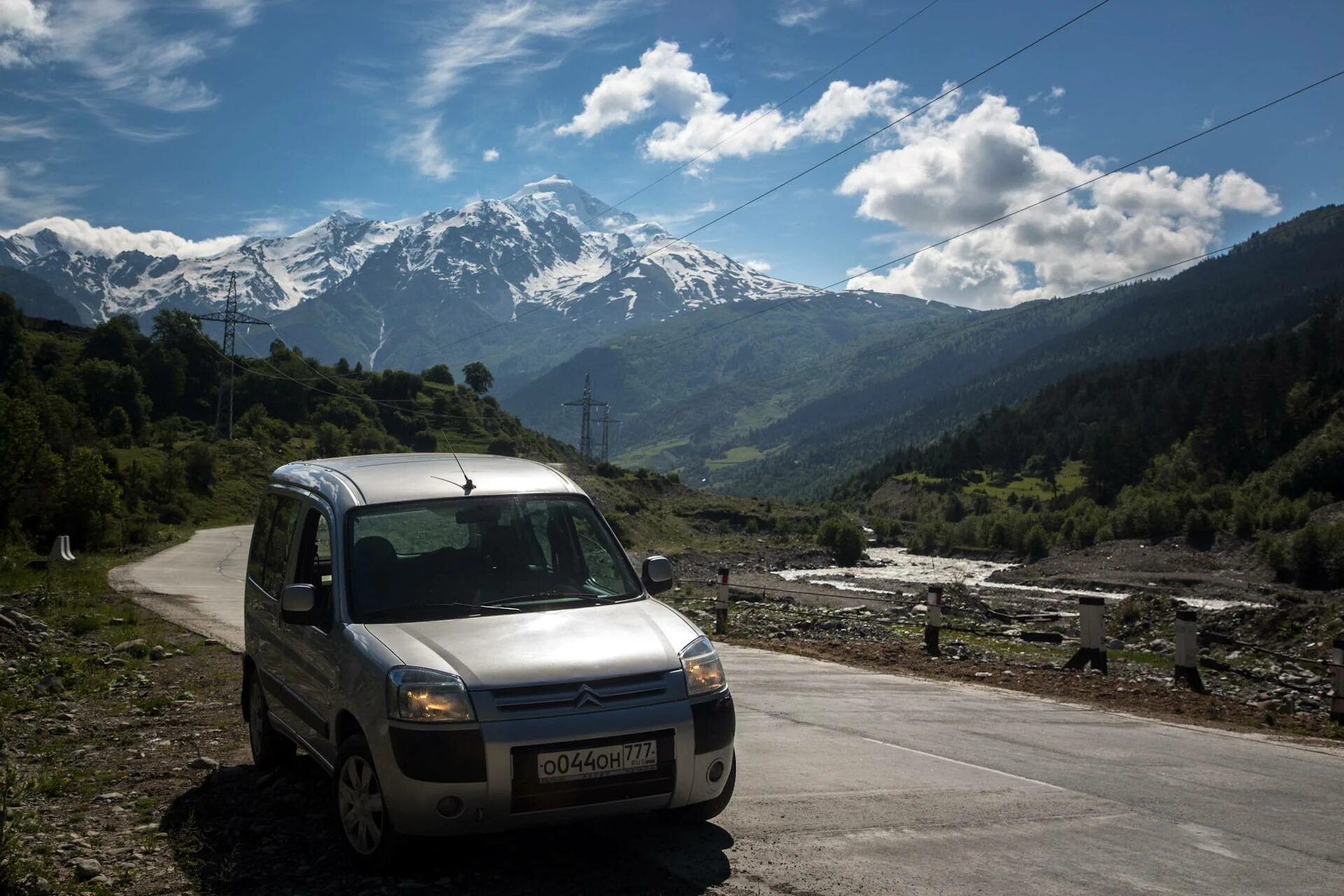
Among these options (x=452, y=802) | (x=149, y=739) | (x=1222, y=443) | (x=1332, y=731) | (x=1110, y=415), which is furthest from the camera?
(x=1110, y=415)

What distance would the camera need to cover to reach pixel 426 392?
412 feet

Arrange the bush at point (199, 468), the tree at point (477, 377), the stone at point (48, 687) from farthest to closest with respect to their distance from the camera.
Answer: the tree at point (477, 377) < the bush at point (199, 468) < the stone at point (48, 687)

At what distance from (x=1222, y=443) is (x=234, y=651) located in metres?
104

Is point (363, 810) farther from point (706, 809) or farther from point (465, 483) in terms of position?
point (465, 483)

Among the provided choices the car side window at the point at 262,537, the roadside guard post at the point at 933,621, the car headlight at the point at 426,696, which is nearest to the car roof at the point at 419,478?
the car side window at the point at 262,537

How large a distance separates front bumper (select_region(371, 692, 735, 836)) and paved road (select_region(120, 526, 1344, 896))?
0.69 m

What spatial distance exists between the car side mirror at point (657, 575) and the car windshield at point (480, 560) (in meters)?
0.13

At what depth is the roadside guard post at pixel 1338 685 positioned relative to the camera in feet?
44.0

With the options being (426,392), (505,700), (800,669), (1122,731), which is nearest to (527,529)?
(505,700)

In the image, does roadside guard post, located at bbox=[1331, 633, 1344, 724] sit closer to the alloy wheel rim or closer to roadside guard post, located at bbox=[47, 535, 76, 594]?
the alloy wheel rim

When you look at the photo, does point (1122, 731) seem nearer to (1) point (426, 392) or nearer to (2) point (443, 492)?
(2) point (443, 492)

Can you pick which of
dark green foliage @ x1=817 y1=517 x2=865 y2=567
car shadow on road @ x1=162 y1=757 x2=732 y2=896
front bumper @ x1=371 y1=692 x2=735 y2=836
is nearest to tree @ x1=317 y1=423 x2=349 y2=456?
dark green foliage @ x1=817 y1=517 x2=865 y2=567

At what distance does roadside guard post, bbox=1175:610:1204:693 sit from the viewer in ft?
51.9

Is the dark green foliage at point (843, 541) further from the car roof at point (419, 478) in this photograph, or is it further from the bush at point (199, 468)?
the car roof at point (419, 478)
